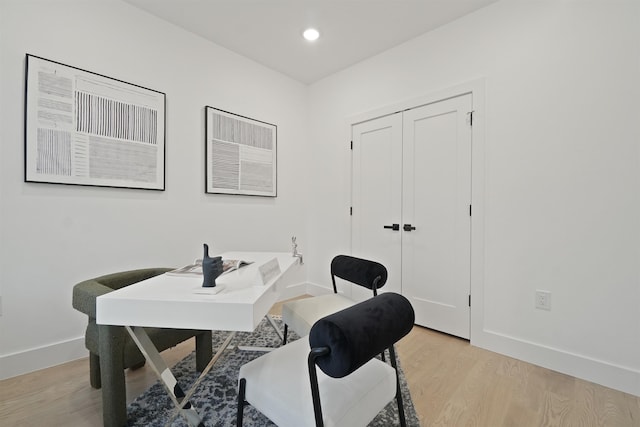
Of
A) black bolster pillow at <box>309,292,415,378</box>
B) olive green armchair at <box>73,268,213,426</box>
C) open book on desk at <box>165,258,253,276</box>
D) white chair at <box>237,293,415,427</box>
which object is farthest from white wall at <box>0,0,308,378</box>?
black bolster pillow at <box>309,292,415,378</box>

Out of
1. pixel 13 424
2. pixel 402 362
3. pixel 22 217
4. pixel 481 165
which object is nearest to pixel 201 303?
pixel 13 424

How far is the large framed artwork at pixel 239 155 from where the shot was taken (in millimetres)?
2932

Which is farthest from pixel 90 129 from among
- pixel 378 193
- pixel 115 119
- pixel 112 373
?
pixel 378 193

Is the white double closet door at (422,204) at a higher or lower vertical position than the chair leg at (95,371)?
higher

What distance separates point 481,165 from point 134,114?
297cm

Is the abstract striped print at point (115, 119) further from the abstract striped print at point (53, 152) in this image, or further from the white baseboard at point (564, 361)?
the white baseboard at point (564, 361)

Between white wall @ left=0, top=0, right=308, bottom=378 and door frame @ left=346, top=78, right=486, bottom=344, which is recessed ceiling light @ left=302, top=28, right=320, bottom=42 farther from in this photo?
door frame @ left=346, top=78, right=486, bottom=344

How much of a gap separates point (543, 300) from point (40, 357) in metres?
3.68

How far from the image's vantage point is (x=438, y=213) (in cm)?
268

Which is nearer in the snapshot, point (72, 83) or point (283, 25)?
point (72, 83)

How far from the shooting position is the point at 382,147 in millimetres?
3123

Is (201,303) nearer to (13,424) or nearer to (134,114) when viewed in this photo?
(13,424)

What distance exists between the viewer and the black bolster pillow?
833 millimetres

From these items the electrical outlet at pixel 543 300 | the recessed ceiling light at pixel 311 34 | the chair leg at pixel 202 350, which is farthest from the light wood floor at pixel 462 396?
the recessed ceiling light at pixel 311 34
